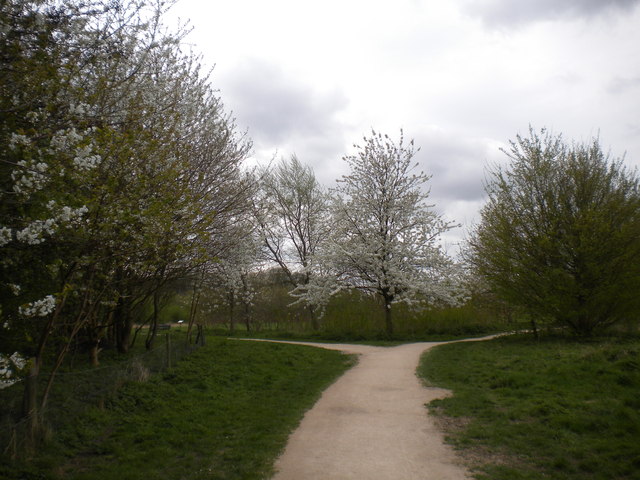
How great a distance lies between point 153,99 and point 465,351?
11.1 m

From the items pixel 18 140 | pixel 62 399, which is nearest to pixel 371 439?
pixel 62 399

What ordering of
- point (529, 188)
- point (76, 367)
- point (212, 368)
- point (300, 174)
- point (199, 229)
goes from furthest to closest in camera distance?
point (300, 174) → point (529, 188) → point (212, 368) → point (76, 367) → point (199, 229)

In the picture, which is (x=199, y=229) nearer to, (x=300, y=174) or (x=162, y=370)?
(x=162, y=370)

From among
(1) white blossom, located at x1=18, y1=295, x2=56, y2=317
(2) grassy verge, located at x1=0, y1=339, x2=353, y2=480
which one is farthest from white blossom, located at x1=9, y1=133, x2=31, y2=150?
(2) grassy verge, located at x1=0, y1=339, x2=353, y2=480

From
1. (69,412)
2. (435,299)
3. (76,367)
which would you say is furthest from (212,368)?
(435,299)

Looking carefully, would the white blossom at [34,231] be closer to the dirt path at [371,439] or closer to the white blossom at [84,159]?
the white blossom at [84,159]

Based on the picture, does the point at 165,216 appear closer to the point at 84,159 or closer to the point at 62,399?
the point at 84,159

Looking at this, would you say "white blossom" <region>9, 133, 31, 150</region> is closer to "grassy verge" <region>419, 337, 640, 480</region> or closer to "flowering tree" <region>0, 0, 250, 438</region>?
"flowering tree" <region>0, 0, 250, 438</region>

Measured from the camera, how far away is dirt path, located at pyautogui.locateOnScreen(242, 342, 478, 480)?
4.84 metres

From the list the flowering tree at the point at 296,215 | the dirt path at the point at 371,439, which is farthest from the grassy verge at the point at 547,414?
the flowering tree at the point at 296,215

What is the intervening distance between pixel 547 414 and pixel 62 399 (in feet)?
22.4

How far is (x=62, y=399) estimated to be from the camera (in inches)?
255

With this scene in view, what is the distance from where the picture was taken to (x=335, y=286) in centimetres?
2052

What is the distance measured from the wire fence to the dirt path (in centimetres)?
294
